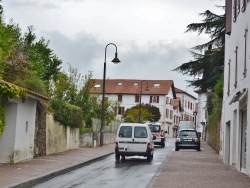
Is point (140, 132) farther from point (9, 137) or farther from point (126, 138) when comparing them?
point (9, 137)

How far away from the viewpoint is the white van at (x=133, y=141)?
2709 centimetres

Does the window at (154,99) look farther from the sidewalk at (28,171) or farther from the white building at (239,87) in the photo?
the sidewalk at (28,171)

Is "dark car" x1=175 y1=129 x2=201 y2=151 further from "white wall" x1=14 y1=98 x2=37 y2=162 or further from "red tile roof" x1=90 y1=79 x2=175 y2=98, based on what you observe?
"red tile roof" x1=90 y1=79 x2=175 y2=98

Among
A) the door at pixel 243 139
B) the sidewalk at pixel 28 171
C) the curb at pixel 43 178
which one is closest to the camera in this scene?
the curb at pixel 43 178

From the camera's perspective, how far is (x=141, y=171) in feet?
69.6

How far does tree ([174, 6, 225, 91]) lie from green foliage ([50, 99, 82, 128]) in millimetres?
15361

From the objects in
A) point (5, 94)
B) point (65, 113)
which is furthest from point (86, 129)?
point (5, 94)

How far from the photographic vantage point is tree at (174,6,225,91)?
44.8 metres

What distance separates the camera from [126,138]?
89.1 feet

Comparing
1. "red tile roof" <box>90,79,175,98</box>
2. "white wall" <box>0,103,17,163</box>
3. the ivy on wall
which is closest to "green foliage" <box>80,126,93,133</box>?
"white wall" <box>0,103,17,163</box>

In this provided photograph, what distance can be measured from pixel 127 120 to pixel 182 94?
75.6 m

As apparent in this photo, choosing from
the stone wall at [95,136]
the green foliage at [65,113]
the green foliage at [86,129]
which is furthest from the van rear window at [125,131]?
the green foliage at [86,129]

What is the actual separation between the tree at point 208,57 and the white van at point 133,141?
1885 centimetres

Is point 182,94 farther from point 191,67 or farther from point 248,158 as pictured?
point 248,158
